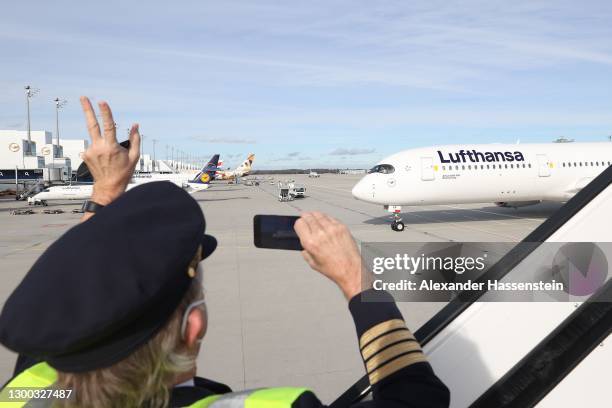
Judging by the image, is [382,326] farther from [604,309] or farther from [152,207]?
[604,309]

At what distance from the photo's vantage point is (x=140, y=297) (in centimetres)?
120

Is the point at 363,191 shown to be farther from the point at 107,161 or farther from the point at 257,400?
the point at 257,400

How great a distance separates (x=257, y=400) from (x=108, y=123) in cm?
200

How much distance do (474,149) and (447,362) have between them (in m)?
19.1

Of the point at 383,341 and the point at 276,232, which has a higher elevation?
the point at 276,232

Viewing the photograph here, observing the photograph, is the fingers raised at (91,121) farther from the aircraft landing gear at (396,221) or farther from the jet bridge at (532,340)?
the aircraft landing gear at (396,221)

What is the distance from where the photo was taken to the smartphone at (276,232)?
1790 millimetres

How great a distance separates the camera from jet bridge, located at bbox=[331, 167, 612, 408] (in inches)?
72.9

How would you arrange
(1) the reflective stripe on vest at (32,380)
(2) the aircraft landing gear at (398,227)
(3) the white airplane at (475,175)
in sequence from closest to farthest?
(1) the reflective stripe on vest at (32,380)
(2) the aircraft landing gear at (398,227)
(3) the white airplane at (475,175)

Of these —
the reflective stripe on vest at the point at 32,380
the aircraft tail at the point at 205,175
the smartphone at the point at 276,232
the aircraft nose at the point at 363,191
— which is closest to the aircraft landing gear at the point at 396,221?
the aircraft nose at the point at 363,191

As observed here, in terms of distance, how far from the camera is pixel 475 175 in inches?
762

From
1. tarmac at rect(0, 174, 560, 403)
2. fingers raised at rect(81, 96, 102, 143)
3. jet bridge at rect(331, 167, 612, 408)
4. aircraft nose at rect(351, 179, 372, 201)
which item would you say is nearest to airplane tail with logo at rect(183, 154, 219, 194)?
tarmac at rect(0, 174, 560, 403)

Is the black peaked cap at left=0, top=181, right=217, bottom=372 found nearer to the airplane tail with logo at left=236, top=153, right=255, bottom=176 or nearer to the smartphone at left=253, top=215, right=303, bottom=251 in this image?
the smartphone at left=253, top=215, right=303, bottom=251

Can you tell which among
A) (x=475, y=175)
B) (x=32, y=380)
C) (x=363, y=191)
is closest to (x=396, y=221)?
(x=363, y=191)
